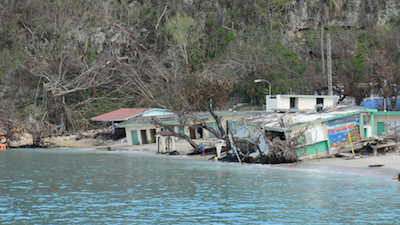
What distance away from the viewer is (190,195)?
23172 mm

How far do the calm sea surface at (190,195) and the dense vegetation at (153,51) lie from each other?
2789 centimetres

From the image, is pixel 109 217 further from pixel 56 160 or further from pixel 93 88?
pixel 93 88

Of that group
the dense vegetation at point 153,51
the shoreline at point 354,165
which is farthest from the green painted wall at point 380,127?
the dense vegetation at point 153,51

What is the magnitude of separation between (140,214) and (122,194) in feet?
15.2

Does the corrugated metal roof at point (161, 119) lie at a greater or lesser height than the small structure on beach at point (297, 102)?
lesser

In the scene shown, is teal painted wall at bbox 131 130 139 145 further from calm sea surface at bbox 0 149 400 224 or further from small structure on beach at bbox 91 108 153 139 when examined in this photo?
calm sea surface at bbox 0 149 400 224

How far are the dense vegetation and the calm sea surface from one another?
2789 cm

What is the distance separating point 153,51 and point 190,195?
54.5 m

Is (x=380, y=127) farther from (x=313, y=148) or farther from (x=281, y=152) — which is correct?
(x=281, y=152)

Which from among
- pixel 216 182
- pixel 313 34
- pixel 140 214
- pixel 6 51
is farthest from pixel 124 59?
pixel 140 214

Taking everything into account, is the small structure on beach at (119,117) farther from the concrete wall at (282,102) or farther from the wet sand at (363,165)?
the wet sand at (363,165)

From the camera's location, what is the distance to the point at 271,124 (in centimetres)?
3466

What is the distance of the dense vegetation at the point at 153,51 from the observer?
63344mm

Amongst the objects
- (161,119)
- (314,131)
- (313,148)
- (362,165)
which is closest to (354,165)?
(362,165)
